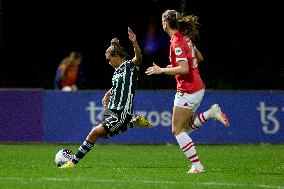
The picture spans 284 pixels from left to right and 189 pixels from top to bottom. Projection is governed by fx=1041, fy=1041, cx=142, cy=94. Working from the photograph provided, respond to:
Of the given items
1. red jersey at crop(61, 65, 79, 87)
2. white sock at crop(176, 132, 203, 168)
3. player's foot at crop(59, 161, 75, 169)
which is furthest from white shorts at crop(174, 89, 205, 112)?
red jersey at crop(61, 65, 79, 87)

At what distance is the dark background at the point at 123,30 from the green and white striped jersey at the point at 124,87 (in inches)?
562

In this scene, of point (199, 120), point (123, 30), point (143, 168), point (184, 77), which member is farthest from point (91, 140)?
point (123, 30)

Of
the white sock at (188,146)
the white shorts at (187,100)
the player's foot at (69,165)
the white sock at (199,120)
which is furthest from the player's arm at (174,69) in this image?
the player's foot at (69,165)

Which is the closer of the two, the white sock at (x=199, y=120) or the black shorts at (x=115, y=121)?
the white sock at (x=199, y=120)

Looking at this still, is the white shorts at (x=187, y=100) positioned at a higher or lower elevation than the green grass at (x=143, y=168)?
higher

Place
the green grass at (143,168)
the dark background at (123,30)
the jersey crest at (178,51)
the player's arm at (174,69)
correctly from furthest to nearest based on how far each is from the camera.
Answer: the dark background at (123,30) < the jersey crest at (178,51) < the player's arm at (174,69) < the green grass at (143,168)

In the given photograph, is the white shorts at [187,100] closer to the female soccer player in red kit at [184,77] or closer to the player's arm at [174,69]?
the female soccer player in red kit at [184,77]

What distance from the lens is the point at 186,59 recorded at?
14117mm

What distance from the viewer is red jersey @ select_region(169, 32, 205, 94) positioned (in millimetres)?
14180

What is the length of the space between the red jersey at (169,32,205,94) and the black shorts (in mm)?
1050

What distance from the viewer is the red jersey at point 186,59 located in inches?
558

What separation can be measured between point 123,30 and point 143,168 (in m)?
18.4

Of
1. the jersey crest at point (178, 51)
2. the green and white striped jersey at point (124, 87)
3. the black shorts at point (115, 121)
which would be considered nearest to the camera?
the jersey crest at point (178, 51)

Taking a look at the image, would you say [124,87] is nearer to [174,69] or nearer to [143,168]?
[143,168]
